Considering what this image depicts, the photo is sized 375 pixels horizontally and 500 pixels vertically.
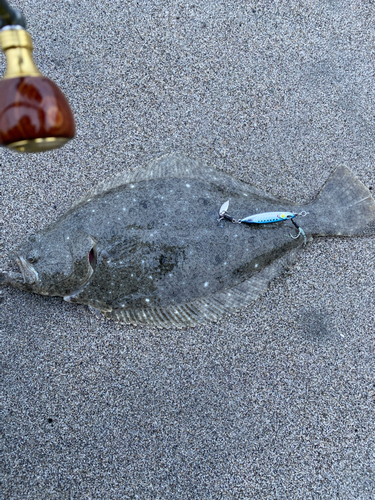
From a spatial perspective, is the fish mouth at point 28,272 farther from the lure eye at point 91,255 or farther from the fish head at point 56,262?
the lure eye at point 91,255

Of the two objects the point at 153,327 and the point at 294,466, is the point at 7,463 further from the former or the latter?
the point at 294,466

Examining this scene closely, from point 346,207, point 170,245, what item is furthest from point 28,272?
point 346,207

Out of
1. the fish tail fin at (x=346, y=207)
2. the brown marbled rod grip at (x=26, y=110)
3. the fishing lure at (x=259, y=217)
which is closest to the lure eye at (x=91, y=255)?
the fishing lure at (x=259, y=217)

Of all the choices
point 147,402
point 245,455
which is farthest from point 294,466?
point 147,402

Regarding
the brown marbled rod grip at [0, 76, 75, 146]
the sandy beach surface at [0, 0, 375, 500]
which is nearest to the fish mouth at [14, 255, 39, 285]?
the sandy beach surface at [0, 0, 375, 500]

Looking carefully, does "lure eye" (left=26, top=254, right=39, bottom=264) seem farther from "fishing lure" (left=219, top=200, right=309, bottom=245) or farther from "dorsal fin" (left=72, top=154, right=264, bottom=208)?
"fishing lure" (left=219, top=200, right=309, bottom=245)

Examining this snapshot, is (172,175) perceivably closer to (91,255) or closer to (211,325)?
(91,255)

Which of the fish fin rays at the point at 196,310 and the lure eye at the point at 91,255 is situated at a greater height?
the lure eye at the point at 91,255
